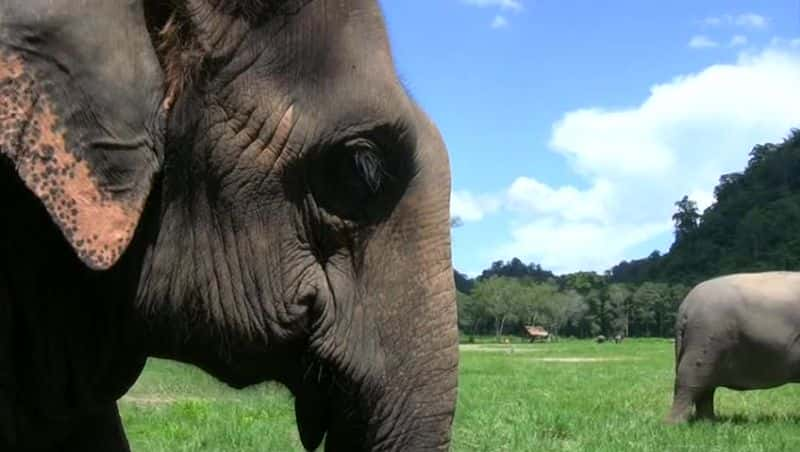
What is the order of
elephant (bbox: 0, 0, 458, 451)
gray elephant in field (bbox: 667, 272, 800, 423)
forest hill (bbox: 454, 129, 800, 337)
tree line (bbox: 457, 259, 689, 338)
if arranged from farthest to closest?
tree line (bbox: 457, 259, 689, 338) → forest hill (bbox: 454, 129, 800, 337) → gray elephant in field (bbox: 667, 272, 800, 423) → elephant (bbox: 0, 0, 458, 451)

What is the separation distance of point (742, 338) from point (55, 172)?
13.0m

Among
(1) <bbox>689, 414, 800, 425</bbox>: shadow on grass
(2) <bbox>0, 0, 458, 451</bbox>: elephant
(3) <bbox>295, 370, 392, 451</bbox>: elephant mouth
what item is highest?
(2) <bbox>0, 0, 458, 451</bbox>: elephant

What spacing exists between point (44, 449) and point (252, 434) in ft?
18.1

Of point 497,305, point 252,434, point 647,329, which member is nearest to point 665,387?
point 252,434

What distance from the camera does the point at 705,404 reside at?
13.8 m

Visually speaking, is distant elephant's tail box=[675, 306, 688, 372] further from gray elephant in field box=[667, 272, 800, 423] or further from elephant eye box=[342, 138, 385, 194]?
elephant eye box=[342, 138, 385, 194]

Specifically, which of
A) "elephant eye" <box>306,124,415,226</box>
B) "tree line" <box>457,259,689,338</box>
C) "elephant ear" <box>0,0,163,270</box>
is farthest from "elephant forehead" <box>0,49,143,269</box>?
"tree line" <box>457,259,689,338</box>

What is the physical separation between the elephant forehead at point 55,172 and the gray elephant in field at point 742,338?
12.2 metres

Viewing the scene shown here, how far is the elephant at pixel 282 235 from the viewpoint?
8.07 feet

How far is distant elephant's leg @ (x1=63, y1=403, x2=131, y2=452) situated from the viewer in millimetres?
3082

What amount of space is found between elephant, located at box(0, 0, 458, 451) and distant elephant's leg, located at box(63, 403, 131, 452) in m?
0.50

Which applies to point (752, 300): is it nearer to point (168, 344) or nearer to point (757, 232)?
point (168, 344)

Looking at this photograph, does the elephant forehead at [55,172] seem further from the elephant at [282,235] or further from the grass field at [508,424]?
the grass field at [508,424]

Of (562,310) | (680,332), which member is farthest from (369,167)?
(562,310)
